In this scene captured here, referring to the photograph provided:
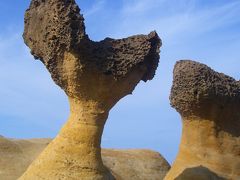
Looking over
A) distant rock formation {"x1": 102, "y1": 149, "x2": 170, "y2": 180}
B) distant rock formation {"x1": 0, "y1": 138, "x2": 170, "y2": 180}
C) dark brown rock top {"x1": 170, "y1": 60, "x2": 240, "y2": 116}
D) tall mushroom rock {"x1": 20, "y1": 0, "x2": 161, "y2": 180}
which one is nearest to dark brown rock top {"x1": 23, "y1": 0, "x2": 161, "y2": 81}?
tall mushroom rock {"x1": 20, "y1": 0, "x2": 161, "y2": 180}

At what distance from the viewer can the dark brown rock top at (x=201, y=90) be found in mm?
6406

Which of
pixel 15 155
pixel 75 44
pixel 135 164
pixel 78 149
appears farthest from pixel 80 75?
pixel 135 164

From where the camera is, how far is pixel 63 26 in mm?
4629

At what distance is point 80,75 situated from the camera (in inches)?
186

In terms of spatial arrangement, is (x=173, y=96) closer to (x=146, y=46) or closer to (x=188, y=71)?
(x=188, y=71)

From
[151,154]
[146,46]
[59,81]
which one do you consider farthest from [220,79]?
[151,154]

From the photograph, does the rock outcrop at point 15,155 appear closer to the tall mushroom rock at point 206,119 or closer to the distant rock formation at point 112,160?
the distant rock formation at point 112,160

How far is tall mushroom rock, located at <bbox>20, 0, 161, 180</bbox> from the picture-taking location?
460cm

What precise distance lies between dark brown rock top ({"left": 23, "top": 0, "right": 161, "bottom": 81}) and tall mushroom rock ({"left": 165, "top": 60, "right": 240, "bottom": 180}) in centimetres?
140

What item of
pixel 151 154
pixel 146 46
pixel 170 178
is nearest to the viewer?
pixel 146 46

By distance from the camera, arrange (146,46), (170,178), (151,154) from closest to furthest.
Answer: (146,46), (170,178), (151,154)

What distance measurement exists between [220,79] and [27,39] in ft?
8.93

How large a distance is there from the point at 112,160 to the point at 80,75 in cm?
806

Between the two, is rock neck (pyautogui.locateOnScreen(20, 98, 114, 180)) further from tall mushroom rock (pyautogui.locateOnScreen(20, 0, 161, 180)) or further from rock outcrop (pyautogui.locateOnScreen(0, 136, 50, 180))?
rock outcrop (pyautogui.locateOnScreen(0, 136, 50, 180))
